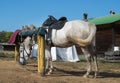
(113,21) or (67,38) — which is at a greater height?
(113,21)

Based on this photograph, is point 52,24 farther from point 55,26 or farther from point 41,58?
point 41,58

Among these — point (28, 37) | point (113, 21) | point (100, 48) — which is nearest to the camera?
point (28, 37)

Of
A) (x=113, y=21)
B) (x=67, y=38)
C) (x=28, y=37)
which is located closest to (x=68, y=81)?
(x=67, y=38)

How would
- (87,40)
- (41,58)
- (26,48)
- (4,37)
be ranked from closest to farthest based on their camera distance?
(87,40), (41,58), (26,48), (4,37)

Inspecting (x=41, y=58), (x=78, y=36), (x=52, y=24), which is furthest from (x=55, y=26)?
(x=41, y=58)

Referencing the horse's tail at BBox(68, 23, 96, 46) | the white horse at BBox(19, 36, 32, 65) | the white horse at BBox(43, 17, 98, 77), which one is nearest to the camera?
the horse's tail at BBox(68, 23, 96, 46)

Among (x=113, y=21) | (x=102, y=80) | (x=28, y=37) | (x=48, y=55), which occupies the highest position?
(x=113, y=21)

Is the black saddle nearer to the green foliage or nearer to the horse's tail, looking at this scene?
the horse's tail

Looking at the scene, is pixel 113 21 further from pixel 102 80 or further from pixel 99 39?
pixel 102 80

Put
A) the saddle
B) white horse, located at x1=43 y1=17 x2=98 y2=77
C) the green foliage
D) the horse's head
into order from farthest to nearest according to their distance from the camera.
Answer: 1. the green foliage
2. the horse's head
3. the saddle
4. white horse, located at x1=43 y1=17 x2=98 y2=77

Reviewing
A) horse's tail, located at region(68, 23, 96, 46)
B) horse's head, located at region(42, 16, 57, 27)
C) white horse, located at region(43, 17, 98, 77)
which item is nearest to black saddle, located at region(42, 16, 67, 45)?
horse's head, located at region(42, 16, 57, 27)

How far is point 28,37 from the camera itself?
1184cm

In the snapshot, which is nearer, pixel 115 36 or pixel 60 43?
pixel 60 43

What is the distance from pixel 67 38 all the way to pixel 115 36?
15980mm
